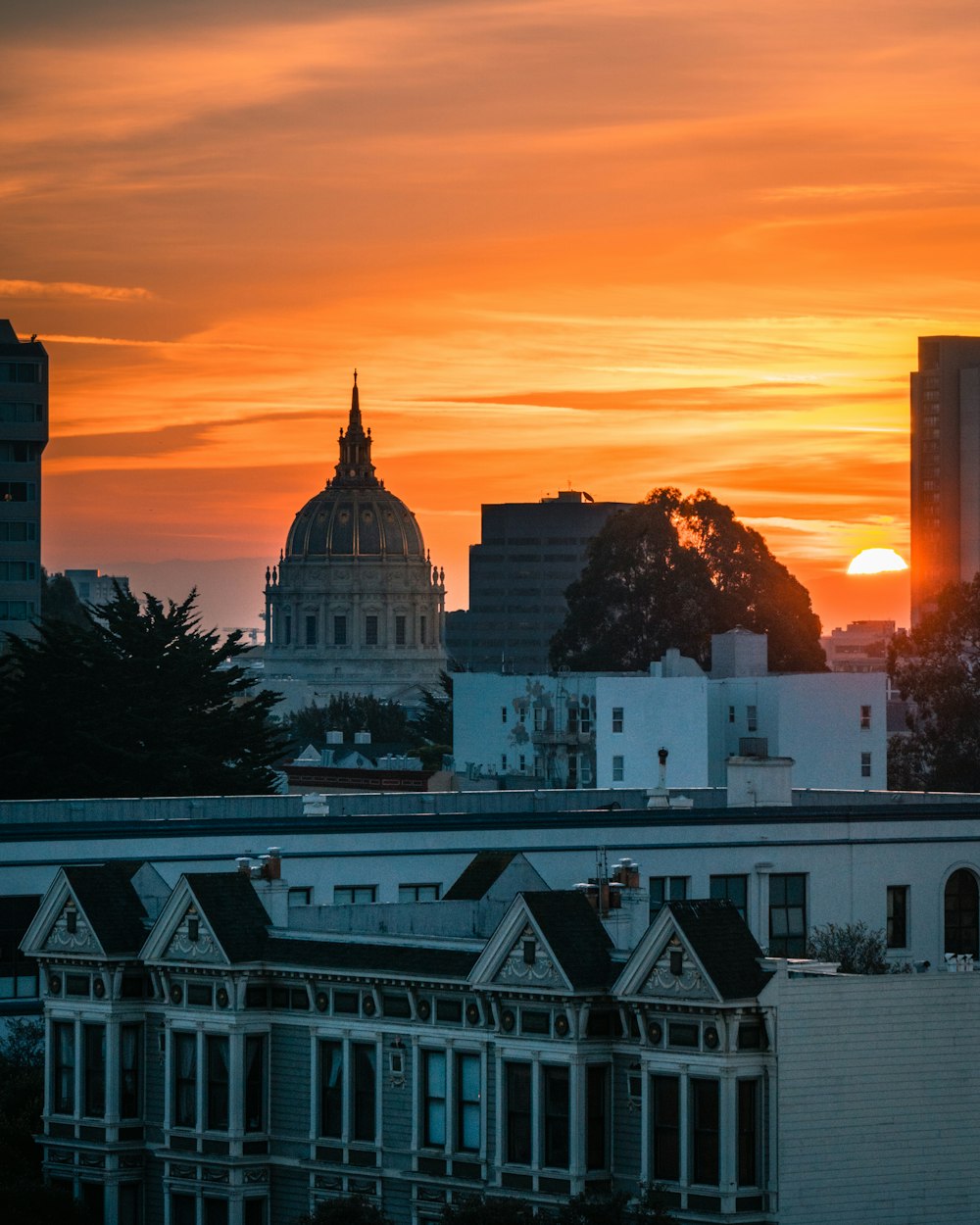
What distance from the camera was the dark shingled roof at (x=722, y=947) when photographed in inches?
1829

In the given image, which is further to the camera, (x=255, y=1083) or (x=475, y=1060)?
(x=255, y=1083)

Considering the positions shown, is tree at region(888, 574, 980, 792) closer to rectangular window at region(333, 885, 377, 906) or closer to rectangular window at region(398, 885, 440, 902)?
rectangular window at region(398, 885, 440, 902)

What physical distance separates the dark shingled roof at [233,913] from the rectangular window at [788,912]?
70.9 ft

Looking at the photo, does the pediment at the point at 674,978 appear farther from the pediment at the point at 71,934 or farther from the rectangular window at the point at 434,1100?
the pediment at the point at 71,934

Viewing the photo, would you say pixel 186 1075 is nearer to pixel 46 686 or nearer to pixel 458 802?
pixel 458 802

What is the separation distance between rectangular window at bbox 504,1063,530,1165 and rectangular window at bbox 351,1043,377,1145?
3.29m

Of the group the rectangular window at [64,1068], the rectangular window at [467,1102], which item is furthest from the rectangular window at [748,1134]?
the rectangular window at [64,1068]

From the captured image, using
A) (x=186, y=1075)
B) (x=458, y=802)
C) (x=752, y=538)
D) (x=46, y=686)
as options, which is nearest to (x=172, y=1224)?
(x=186, y=1075)

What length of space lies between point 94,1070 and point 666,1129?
44.3 feet

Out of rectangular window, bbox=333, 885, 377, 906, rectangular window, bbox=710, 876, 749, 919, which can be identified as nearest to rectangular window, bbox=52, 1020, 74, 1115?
rectangular window, bbox=333, 885, 377, 906

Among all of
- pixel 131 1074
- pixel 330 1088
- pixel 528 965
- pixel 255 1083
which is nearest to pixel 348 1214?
pixel 330 1088

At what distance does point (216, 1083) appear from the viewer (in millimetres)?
54688

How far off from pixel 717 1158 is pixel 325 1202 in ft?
27.0

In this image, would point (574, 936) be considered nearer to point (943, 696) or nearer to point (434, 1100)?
point (434, 1100)
